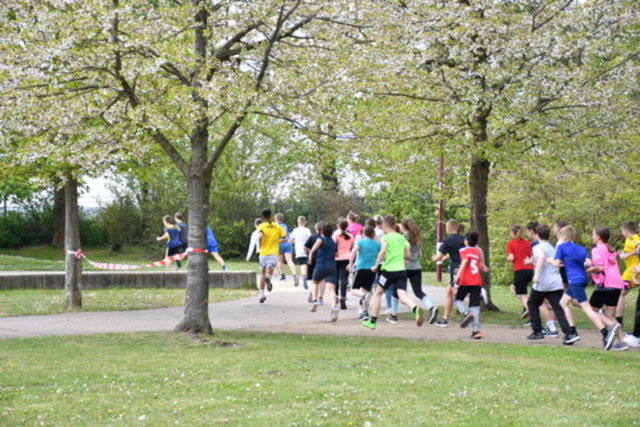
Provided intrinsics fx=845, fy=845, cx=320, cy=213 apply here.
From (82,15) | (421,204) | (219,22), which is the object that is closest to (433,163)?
(219,22)

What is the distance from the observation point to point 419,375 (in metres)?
8.71

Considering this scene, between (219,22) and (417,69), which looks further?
(417,69)

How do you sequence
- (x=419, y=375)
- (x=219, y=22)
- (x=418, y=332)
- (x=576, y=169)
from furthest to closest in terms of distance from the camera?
1. (x=576, y=169)
2. (x=418, y=332)
3. (x=219, y=22)
4. (x=419, y=375)

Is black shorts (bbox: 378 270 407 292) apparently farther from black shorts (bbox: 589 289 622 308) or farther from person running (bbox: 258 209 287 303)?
person running (bbox: 258 209 287 303)

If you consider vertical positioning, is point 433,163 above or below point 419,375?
above

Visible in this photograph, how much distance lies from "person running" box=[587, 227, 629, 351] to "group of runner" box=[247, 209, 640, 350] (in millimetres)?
14

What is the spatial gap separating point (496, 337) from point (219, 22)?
6.35m

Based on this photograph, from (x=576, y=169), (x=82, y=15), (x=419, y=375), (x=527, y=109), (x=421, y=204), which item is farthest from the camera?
(x=421, y=204)

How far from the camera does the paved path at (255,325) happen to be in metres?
13.0

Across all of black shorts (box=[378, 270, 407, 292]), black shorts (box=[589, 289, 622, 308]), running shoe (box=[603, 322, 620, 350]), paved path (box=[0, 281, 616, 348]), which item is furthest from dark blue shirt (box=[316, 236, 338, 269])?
running shoe (box=[603, 322, 620, 350])

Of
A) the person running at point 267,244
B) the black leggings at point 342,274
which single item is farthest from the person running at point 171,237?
the black leggings at point 342,274

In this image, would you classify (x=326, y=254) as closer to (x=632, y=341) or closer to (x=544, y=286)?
(x=544, y=286)

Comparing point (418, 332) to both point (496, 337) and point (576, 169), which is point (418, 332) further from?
point (576, 169)

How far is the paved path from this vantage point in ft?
42.7
